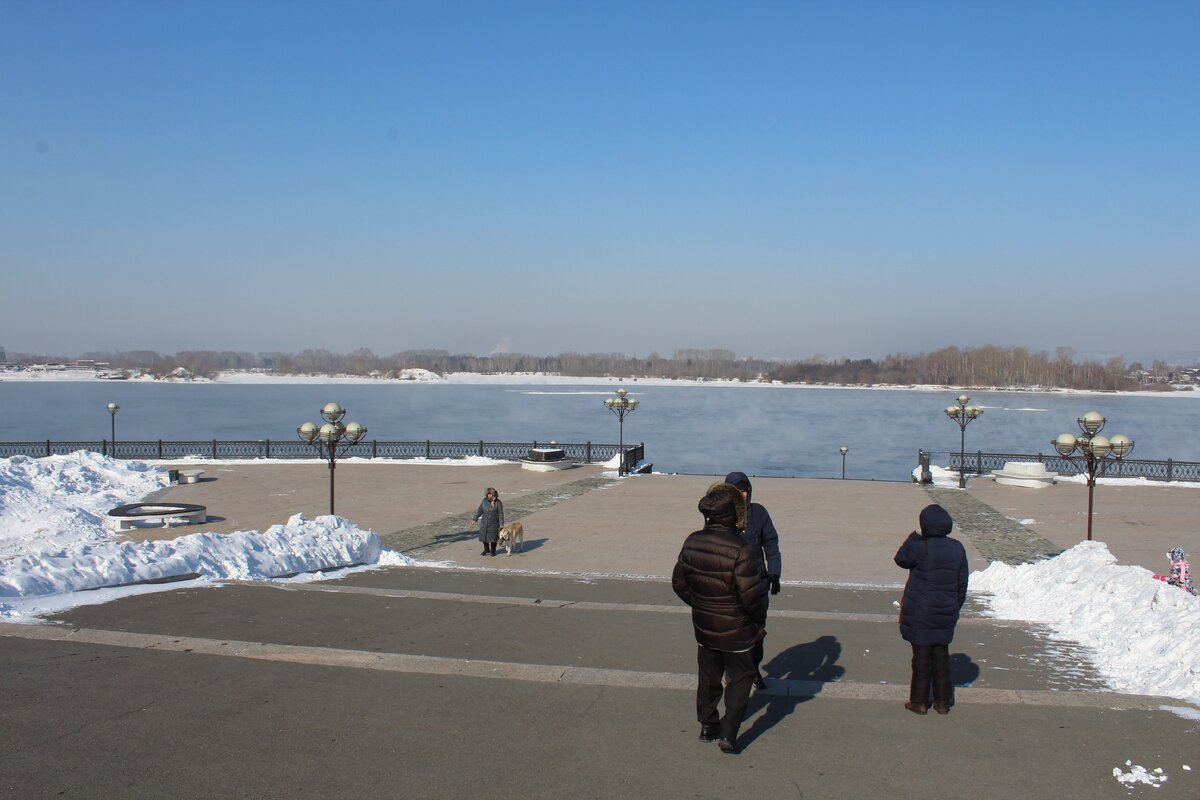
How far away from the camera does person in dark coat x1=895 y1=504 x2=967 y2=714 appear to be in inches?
228

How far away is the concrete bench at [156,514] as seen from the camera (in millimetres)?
17500

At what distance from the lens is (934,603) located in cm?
582

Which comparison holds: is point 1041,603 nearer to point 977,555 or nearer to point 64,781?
point 977,555

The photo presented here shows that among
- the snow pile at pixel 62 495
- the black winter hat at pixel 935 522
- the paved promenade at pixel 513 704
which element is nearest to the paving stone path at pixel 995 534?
the paved promenade at pixel 513 704

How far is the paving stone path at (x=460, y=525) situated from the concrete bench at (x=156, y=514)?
4306 millimetres

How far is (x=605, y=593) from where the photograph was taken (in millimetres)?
10953

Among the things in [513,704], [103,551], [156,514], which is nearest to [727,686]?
[513,704]

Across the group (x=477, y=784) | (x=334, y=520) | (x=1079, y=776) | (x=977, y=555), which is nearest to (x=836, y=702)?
(x=1079, y=776)

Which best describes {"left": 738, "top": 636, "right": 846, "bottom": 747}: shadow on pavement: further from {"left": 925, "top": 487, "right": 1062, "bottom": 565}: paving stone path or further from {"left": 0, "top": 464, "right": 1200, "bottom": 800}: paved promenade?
{"left": 925, "top": 487, "right": 1062, "bottom": 565}: paving stone path

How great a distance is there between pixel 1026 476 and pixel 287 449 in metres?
32.5

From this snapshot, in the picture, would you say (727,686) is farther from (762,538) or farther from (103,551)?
(103,551)

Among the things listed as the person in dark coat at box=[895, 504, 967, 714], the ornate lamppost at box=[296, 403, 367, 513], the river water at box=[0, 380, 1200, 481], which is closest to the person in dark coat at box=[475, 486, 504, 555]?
the ornate lamppost at box=[296, 403, 367, 513]

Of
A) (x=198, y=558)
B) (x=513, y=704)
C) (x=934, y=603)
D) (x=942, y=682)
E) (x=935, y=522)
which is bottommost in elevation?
(x=198, y=558)

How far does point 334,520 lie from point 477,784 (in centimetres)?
956
